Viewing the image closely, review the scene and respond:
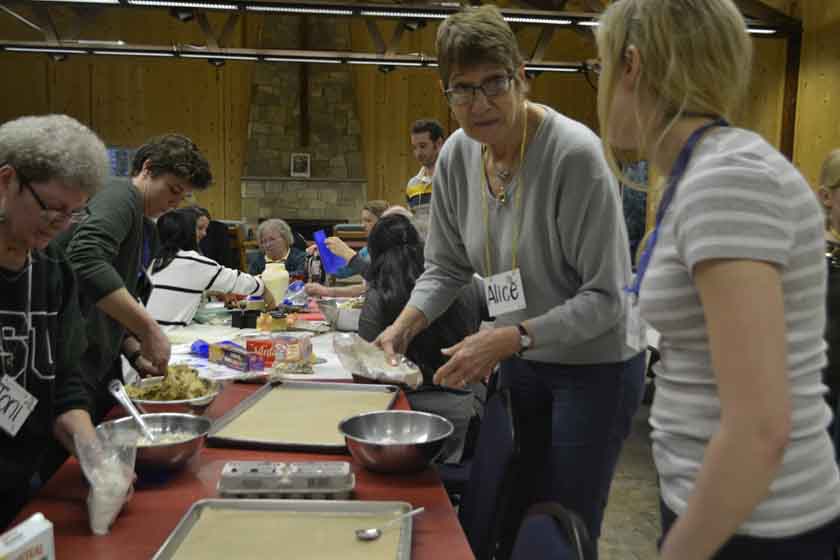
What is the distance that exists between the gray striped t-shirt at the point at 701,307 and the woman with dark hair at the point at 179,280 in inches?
104

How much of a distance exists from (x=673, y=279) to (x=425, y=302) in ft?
3.57

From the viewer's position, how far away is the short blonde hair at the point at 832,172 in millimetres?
2449

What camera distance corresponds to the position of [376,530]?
1164 millimetres

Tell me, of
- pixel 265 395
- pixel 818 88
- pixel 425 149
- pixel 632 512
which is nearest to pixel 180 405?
pixel 265 395

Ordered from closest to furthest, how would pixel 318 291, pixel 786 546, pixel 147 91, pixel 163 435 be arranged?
pixel 786 546
pixel 163 435
pixel 318 291
pixel 147 91

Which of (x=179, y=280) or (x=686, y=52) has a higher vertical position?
(x=686, y=52)

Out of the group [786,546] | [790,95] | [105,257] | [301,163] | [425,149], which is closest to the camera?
[786,546]

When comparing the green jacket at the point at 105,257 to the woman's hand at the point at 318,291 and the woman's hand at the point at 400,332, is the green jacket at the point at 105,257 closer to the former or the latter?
the woman's hand at the point at 400,332

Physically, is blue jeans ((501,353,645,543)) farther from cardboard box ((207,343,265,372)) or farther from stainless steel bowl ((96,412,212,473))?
cardboard box ((207,343,265,372))

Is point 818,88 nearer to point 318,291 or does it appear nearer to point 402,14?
point 402,14

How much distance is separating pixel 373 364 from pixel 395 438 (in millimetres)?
478

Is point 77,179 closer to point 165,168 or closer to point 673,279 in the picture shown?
point 165,168

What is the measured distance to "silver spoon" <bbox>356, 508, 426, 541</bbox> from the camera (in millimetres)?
1149

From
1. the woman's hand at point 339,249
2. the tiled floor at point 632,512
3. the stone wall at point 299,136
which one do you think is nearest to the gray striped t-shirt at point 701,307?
the tiled floor at point 632,512
